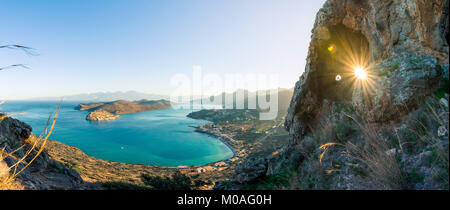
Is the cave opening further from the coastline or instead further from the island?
the island

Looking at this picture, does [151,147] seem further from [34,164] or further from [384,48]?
[384,48]

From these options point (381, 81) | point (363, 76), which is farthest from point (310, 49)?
point (381, 81)

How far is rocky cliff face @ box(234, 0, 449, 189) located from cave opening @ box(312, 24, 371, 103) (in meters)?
0.05

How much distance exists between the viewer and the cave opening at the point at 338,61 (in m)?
7.51

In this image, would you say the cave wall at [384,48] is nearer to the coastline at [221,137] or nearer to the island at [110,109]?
the coastline at [221,137]

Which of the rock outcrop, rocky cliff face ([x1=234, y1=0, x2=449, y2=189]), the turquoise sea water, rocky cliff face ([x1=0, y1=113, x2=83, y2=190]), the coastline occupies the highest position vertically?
rocky cliff face ([x1=234, y1=0, x2=449, y2=189])

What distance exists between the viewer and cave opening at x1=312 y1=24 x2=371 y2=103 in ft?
24.6

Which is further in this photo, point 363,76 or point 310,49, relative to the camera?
point 310,49

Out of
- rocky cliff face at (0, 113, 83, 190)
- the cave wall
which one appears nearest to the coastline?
the cave wall

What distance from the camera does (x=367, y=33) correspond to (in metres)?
6.30

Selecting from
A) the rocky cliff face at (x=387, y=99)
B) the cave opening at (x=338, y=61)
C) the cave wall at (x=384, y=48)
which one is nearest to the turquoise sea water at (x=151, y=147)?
the cave wall at (x=384, y=48)

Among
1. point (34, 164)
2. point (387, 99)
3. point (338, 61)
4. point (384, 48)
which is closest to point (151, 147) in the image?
point (34, 164)
